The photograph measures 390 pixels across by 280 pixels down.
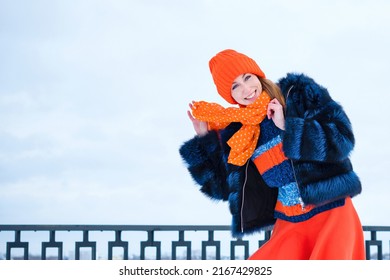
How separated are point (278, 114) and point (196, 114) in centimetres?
42

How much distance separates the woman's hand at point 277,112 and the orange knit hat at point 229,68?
0.21m

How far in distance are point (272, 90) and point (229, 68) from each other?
20 centimetres

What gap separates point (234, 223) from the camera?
2.84 m

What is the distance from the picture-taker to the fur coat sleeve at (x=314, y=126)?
2504 millimetres

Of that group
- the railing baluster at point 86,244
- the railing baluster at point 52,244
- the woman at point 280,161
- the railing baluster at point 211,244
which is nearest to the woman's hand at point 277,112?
the woman at point 280,161

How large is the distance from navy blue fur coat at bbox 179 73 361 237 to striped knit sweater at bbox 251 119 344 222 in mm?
41

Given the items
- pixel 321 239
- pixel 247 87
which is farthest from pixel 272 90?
pixel 321 239

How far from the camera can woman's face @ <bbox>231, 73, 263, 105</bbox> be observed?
271 cm

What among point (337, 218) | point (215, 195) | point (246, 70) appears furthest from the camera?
point (215, 195)

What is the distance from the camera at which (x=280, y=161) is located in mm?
2621

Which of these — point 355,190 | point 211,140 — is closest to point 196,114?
point 211,140

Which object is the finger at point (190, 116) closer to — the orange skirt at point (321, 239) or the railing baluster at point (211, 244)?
the orange skirt at point (321, 239)

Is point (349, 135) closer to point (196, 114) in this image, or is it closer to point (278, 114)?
point (278, 114)

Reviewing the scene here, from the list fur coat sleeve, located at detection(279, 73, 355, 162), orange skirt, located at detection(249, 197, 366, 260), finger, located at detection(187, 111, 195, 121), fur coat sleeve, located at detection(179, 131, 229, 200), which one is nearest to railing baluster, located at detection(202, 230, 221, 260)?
fur coat sleeve, located at detection(179, 131, 229, 200)
